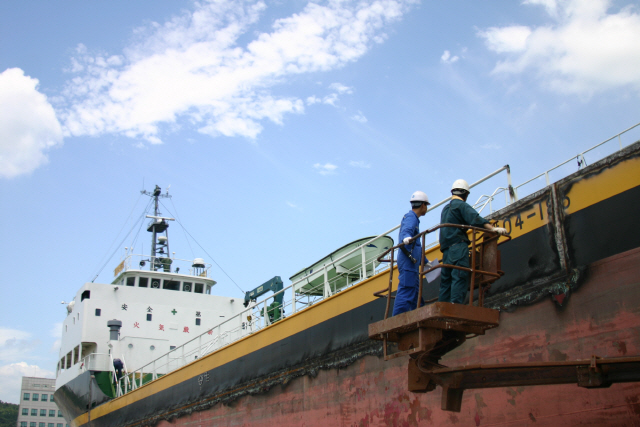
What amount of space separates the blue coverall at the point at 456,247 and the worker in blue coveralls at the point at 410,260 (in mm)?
250

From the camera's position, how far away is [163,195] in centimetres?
2445

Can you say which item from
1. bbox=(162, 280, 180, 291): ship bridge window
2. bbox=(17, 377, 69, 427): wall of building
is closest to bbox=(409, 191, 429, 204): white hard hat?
bbox=(162, 280, 180, 291): ship bridge window

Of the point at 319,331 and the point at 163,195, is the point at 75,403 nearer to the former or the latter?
the point at 163,195

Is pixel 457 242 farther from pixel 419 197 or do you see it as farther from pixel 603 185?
pixel 603 185

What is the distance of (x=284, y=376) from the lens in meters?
9.80

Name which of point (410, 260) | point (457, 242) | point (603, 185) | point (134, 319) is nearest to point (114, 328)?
point (134, 319)

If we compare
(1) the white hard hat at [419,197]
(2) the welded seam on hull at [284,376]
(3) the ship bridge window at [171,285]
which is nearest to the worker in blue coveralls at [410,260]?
(1) the white hard hat at [419,197]

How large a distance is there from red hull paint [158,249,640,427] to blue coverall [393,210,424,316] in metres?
1.59

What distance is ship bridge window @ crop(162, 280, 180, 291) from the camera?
66.5 ft

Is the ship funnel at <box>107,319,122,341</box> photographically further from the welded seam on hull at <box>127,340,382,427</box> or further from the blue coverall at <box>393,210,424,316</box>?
the blue coverall at <box>393,210,424,316</box>

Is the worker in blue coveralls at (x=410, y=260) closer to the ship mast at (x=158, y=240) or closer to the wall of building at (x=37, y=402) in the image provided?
the ship mast at (x=158, y=240)

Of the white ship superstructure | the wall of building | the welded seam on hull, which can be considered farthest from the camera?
the wall of building

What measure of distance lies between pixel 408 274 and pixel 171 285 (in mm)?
16697

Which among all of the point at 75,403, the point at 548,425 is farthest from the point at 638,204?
the point at 75,403
